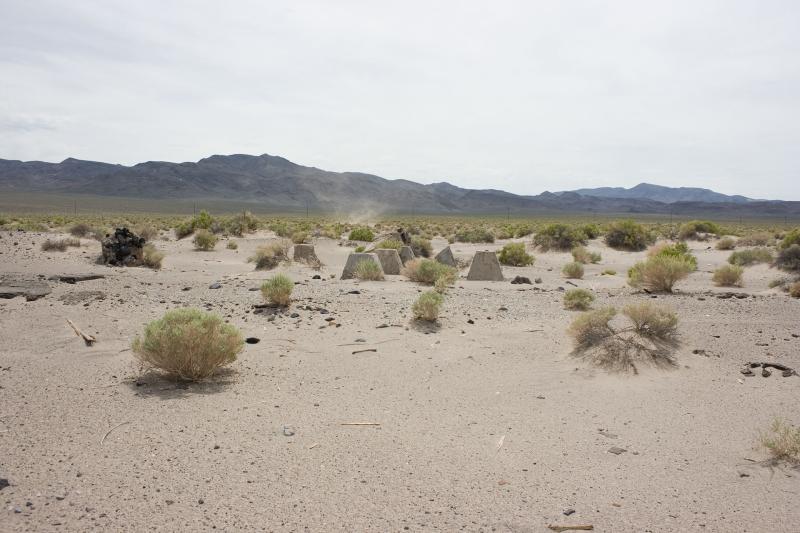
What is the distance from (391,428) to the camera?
5.78m

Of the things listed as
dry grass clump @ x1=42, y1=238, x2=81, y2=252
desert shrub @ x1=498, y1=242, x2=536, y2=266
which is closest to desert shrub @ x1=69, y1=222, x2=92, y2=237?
dry grass clump @ x1=42, y1=238, x2=81, y2=252

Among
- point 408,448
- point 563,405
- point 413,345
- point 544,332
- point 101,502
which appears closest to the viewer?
point 101,502

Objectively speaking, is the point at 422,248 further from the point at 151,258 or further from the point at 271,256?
the point at 151,258

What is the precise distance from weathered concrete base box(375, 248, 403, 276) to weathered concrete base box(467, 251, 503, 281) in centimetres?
214

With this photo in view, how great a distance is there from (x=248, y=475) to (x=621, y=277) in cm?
1538

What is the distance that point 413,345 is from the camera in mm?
8852

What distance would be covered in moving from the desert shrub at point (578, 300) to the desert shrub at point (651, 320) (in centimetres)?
282

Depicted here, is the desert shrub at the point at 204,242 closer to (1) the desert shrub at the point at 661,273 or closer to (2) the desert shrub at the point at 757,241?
(1) the desert shrub at the point at 661,273

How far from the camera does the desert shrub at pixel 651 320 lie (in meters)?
8.44

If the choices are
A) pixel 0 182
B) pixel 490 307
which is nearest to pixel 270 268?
pixel 490 307

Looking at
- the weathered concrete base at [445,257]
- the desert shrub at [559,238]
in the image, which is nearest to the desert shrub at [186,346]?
the weathered concrete base at [445,257]

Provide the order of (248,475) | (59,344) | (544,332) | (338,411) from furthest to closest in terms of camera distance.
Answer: (544,332), (59,344), (338,411), (248,475)

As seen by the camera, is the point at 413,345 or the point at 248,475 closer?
the point at 248,475

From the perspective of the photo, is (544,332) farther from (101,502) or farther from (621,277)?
(621,277)
